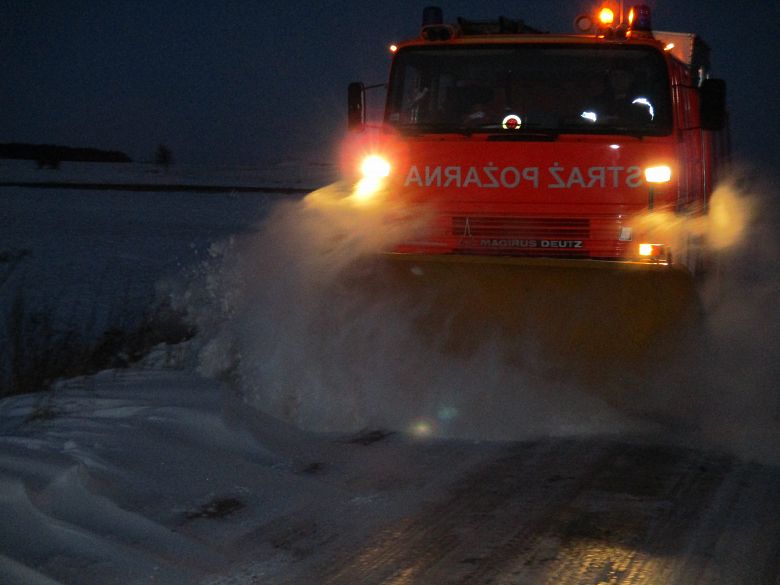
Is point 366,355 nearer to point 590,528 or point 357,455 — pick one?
point 357,455

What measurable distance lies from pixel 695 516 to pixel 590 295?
96.9 inches

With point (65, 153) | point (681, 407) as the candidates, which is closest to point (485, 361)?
point (681, 407)

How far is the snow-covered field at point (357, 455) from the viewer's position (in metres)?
3.97

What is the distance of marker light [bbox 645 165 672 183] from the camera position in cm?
736

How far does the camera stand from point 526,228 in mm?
7508

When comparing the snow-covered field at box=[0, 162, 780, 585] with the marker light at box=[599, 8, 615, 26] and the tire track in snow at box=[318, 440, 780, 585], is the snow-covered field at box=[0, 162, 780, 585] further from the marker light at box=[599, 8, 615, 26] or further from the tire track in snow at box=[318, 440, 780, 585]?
the marker light at box=[599, 8, 615, 26]

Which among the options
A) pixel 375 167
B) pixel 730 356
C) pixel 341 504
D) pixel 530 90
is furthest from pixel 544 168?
pixel 341 504

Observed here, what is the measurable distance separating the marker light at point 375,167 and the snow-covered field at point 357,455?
12.3 inches

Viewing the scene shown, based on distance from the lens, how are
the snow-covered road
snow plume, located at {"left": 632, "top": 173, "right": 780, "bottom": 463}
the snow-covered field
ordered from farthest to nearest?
snow plume, located at {"left": 632, "top": 173, "right": 780, "bottom": 463}
the snow-covered field
the snow-covered road

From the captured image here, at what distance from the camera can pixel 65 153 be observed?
231 ft

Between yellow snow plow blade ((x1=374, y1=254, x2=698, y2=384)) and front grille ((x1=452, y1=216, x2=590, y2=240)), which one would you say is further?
front grille ((x1=452, y1=216, x2=590, y2=240))

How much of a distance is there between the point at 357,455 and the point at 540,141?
303 cm

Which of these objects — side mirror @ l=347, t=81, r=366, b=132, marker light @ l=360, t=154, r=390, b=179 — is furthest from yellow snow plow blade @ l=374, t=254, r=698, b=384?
side mirror @ l=347, t=81, r=366, b=132

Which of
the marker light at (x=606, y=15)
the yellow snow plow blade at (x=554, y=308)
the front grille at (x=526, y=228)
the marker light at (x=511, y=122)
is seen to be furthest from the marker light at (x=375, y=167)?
the marker light at (x=606, y=15)
